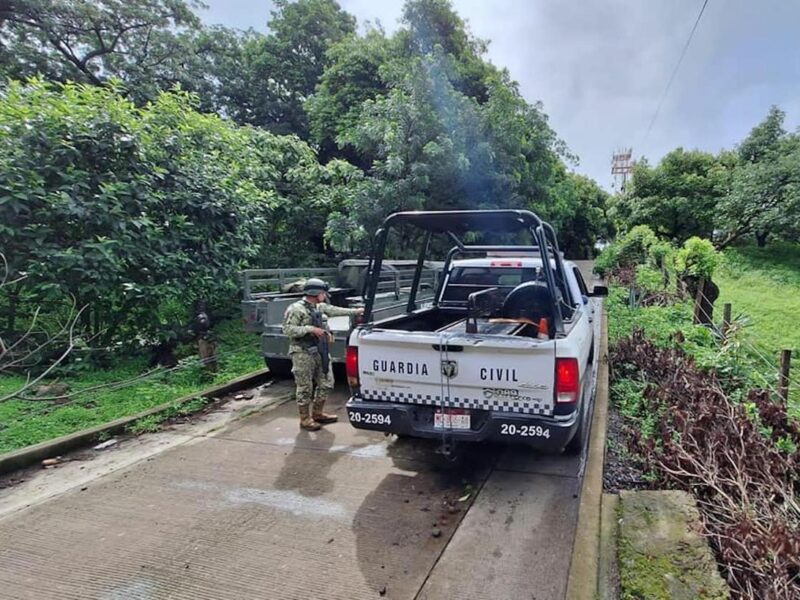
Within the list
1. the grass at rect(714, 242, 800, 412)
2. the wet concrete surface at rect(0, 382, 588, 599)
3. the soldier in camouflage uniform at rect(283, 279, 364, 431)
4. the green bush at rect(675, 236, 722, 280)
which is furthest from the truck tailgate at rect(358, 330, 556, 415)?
the green bush at rect(675, 236, 722, 280)

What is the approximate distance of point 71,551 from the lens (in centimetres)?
289

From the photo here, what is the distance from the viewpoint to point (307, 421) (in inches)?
189

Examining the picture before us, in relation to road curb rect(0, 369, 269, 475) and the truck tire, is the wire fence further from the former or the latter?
road curb rect(0, 369, 269, 475)

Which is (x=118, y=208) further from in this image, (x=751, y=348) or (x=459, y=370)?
(x=751, y=348)

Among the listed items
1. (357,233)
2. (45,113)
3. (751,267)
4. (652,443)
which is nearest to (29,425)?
(45,113)

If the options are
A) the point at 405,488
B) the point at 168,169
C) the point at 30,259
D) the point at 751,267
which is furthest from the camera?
the point at 751,267

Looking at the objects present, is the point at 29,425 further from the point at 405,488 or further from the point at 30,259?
the point at 405,488

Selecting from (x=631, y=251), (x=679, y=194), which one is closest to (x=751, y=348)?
(x=631, y=251)

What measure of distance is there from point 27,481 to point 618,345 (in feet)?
22.8

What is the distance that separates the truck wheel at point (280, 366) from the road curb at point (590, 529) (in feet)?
12.7

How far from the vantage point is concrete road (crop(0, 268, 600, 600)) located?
256 cm

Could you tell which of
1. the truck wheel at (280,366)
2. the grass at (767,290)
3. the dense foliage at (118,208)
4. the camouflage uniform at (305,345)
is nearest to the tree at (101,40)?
the dense foliage at (118,208)

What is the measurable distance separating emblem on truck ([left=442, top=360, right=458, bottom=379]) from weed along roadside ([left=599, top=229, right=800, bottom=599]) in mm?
1354

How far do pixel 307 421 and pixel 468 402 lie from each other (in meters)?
2.07
